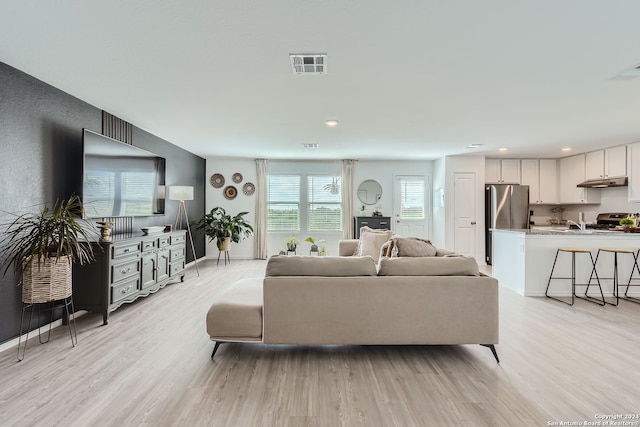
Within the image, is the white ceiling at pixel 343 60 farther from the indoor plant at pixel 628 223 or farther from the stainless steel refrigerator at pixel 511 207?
the stainless steel refrigerator at pixel 511 207

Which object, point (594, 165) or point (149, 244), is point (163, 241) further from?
point (594, 165)

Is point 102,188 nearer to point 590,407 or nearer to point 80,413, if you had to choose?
point 80,413

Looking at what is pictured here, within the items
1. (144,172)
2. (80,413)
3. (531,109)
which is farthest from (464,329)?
(144,172)

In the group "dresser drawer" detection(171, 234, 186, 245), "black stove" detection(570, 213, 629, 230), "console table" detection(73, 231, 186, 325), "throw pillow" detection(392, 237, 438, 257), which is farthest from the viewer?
"black stove" detection(570, 213, 629, 230)

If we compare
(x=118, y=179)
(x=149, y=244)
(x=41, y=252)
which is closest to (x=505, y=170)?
(x=149, y=244)

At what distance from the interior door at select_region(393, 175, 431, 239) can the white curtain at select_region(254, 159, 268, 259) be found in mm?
3153

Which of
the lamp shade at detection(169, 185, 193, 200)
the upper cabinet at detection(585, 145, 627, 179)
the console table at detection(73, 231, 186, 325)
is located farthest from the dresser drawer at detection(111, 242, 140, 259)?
the upper cabinet at detection(585, 145, 627, 179)

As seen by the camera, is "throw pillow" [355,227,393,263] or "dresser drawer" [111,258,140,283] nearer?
"dresser drawer" [111,258,140,283]

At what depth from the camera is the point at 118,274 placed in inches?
139

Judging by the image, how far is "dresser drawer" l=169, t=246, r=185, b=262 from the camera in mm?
4951

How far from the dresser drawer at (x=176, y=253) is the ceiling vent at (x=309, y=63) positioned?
3.47 m

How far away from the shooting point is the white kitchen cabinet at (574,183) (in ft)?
22.6

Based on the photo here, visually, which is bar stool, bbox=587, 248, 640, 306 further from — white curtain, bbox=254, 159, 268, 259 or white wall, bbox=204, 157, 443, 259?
white curtain, bbox=254, 159, 268, 259

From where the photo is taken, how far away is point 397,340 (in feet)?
8.37
